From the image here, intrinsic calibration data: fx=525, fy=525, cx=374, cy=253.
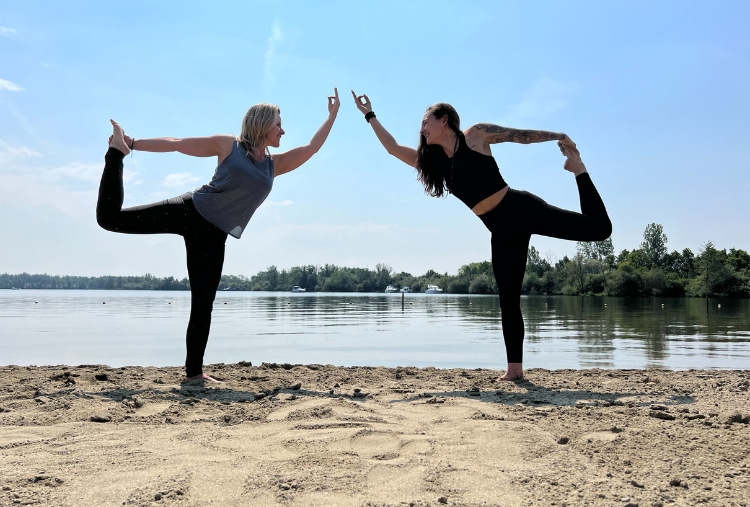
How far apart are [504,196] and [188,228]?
9.45 feet

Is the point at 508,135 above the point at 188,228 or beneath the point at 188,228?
above

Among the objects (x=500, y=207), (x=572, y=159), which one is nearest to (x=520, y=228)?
(x=500, y=207)

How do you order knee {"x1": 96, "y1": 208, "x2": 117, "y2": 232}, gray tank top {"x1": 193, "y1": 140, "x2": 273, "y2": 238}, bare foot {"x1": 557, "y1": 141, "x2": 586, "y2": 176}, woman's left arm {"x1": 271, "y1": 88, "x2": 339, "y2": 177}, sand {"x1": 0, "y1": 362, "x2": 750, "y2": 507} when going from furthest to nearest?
woman's left arm {"x1": 271, "y1": 88, "x2": 339, "y2": 177} → bare foot {"x1": 557, "y1": 141, "x2": 586, "y2": 176} → gray tank top {"x1": 193, "y1": 140, "x2": 273, "y2": 238} → knee {"x1": 96, "y1": 208, "x2": 117, "y2": 232} → sand {"x1": 0, "y1": 362, "x2": 750, "y2": 507}

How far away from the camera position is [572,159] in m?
4.97

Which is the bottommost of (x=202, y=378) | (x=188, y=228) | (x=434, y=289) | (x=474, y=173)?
(x=434, y=289)

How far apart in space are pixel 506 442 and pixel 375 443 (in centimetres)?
67

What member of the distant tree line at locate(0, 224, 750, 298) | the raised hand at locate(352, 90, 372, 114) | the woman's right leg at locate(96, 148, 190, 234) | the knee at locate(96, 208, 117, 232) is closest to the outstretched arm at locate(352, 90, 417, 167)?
the raised hand at locate(352, 90, 372, 114)

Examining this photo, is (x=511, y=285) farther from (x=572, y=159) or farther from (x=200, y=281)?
(x=200, y=281)

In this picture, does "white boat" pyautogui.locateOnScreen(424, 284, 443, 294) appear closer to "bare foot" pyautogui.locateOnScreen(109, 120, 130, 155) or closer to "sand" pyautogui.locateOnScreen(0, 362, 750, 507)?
"bare foot" pyautogui.locateOnScreen(109, 120, 130, 155)

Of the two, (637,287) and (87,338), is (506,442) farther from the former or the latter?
(637,287)

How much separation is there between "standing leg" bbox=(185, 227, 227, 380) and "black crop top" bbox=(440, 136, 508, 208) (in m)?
2.21

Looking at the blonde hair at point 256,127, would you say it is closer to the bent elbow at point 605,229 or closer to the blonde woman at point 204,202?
the blonde woman at point 204,202

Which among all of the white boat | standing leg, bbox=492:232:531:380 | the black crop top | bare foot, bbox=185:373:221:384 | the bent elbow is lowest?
the white boat

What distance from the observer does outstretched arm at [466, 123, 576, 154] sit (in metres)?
4.83
